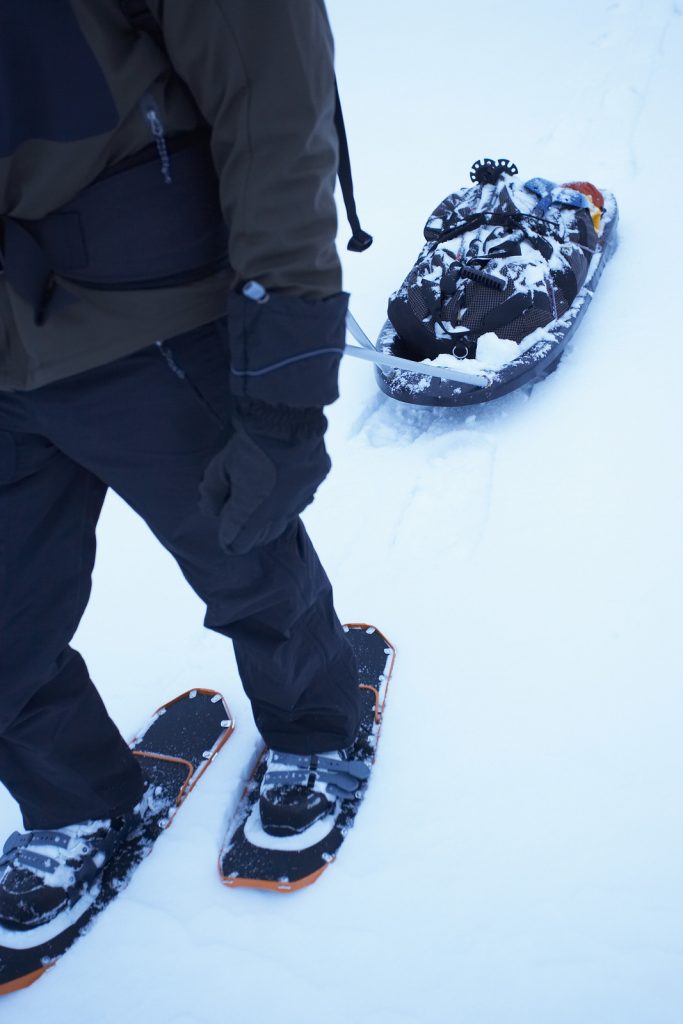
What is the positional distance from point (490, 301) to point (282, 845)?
1.77m

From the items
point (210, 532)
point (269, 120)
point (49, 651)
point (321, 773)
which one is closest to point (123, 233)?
point (269, 120)

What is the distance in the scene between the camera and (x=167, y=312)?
39.8 inches

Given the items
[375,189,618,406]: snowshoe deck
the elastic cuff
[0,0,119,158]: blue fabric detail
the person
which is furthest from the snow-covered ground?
[0,0,119,158]: blue fabric detail

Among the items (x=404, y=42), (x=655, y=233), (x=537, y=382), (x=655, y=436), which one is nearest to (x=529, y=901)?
(x=655, y=436)

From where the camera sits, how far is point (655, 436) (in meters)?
2.14

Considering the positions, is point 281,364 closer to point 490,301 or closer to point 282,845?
point 282,845

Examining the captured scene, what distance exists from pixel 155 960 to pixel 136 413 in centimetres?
106

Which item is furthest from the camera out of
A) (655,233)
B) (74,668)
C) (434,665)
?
(655,233)

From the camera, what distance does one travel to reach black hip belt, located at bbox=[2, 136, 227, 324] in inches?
36.9

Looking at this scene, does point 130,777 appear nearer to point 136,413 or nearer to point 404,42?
point 136,413

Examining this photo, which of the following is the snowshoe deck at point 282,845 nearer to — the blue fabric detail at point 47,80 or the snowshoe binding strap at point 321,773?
the snowshoe binding strap at point 321,773

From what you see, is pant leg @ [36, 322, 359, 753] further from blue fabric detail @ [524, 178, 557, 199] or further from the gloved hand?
blue fabric detail @ [524, 178, 557, 199]

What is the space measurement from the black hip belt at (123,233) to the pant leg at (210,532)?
0.38 ft

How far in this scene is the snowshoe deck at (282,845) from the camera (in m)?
1.43
